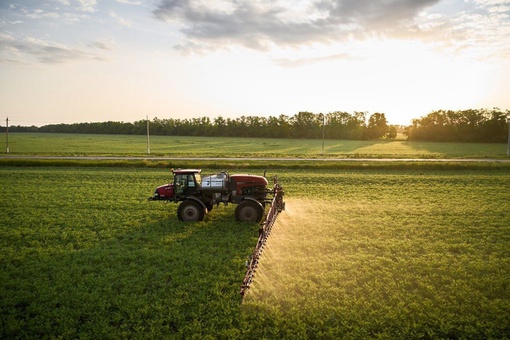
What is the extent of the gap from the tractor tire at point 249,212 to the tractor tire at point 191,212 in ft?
5.79

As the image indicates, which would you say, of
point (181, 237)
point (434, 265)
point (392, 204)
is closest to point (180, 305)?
point (181, 237)

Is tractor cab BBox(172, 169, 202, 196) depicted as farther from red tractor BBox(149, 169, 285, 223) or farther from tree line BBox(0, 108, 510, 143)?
tree line BBox(0, 108, 510, 143)

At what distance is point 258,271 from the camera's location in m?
10.2

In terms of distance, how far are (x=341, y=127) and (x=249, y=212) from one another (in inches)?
4122

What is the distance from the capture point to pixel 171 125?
13712cm

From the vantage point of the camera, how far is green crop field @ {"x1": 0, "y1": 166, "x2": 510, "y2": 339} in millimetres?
7754

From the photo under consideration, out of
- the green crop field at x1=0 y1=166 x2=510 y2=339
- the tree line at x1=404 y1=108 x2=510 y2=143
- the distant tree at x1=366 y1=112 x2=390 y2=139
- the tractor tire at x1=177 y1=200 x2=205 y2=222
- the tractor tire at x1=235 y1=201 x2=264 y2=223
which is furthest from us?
the distant tree at x1=366 y1=112 x2=390 y2=139

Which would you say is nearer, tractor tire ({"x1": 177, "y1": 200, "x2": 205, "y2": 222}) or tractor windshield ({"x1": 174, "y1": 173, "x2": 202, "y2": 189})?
tractor tire ({"x1": 177, "y1": 200, "x2": 205, "y2": 222})

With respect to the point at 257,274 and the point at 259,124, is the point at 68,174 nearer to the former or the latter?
the point at 257,274

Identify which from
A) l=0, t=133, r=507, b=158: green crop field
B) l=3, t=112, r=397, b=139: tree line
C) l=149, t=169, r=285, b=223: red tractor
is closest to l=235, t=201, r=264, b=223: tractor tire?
l=149, t=169, r=285, b=223: red tractor

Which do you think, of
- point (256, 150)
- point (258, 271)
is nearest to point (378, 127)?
point (256, 150)

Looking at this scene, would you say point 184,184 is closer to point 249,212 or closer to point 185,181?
point 185,181

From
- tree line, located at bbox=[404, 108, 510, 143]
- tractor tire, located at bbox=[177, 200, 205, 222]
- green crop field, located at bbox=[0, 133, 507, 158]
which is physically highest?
tree line, located at bbox=[404, 108, 510, 143]

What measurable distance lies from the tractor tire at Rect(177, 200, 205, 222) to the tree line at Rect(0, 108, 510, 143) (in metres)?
76.4
